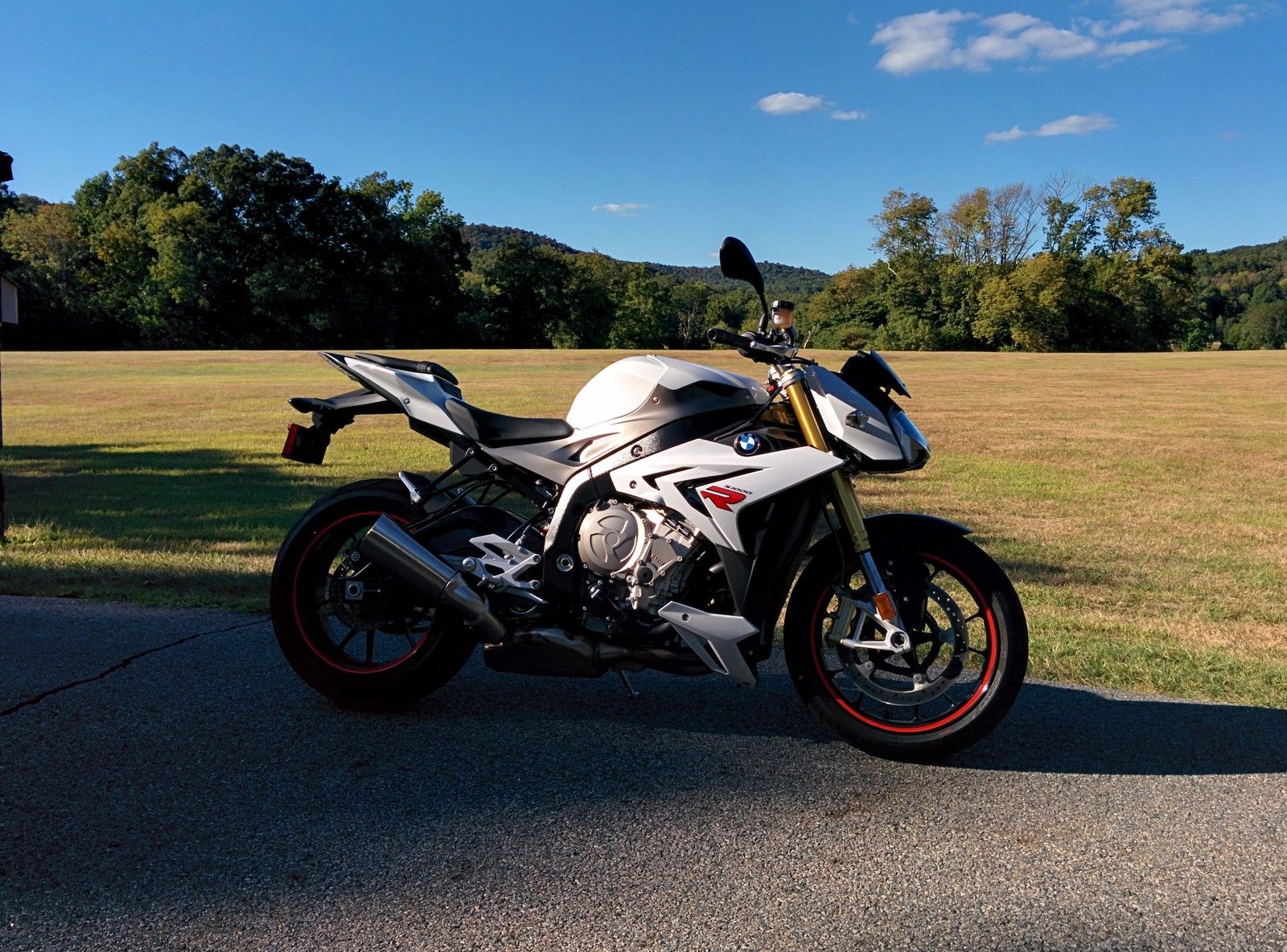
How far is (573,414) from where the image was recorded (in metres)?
4.07

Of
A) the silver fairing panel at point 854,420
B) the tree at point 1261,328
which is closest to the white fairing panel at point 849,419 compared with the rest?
the silver fairing panel at point 854,420

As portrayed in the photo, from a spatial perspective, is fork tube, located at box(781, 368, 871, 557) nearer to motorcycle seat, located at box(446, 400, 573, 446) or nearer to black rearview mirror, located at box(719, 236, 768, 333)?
black rearview mirror, located at box(719, 236, 768, 333)

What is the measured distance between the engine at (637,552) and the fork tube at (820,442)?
1.78 ft

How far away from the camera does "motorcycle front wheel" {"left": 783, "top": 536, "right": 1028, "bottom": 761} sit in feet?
11.8

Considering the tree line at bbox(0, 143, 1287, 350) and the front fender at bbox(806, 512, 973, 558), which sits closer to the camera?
the front fender at bbox(806, 512, 973, 558)

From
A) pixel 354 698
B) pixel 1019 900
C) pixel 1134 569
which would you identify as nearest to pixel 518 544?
pixel 354 698

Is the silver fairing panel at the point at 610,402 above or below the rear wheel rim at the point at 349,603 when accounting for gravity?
above

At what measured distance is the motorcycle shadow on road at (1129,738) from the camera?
3594mm

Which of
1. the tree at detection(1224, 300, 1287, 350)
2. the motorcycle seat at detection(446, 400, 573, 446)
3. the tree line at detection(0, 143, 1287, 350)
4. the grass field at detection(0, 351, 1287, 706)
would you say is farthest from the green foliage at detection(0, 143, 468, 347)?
the motorcycle seat at detection(446, 400, 573, 446)

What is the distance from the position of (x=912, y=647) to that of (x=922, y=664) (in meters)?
0.09

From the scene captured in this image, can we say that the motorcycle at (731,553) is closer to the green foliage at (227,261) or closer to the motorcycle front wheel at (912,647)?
the motorcycle front wheel at (912,647)

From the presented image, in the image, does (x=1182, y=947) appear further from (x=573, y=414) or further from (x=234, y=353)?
(x=234, y=353)

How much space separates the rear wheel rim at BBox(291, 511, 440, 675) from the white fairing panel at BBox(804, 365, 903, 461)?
177cm

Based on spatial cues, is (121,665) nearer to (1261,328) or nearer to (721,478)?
(721,478)
